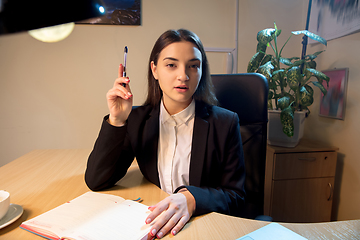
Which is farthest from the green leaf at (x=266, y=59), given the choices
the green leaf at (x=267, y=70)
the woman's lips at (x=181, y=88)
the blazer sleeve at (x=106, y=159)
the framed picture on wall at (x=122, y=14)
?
the blazer sleeve at (x=106, y=159)

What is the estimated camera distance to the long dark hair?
943 millimetres

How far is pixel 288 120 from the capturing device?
1489 millimetres

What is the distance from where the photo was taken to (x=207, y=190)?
30.4 inches

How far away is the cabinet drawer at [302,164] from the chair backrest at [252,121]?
56cm

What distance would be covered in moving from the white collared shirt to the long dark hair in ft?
0.22

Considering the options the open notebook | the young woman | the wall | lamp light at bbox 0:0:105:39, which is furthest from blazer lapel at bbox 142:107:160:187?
the wall

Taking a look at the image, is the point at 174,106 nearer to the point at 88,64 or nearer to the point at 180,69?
the point at 180,69

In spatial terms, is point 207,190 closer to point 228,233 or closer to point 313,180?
point 228,233

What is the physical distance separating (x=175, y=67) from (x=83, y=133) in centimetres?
155

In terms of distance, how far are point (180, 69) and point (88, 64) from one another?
146cm

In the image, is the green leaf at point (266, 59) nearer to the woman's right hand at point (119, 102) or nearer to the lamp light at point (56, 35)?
the woman's right hand at point (119, 102)

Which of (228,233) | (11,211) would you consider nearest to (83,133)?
(11,211)

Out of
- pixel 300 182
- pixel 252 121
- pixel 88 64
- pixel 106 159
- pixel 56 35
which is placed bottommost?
pixel 300 182

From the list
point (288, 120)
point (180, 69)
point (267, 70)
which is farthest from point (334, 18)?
point (180, 69)
